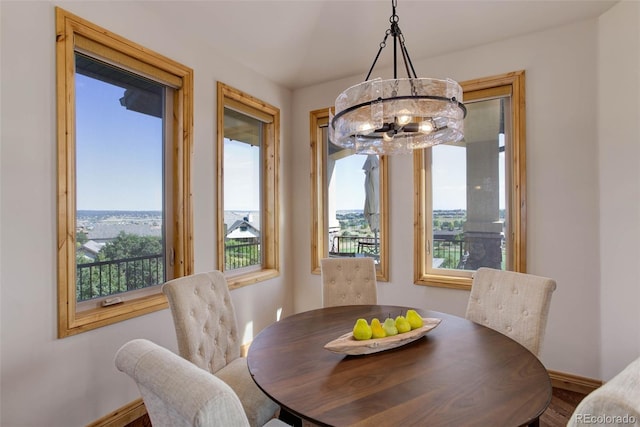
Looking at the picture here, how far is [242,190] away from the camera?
330cm

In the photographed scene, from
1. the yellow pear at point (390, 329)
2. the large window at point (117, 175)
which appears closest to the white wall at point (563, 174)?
the yellow pear at point (390, 329)

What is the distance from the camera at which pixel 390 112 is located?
1.43m

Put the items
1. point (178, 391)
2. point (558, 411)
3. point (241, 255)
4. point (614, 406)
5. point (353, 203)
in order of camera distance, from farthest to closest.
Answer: point (353, 203) < point (241, 255) < point (558, 411) < point (178, 391) < point (614, 406)

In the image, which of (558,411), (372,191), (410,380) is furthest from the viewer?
(372,191)

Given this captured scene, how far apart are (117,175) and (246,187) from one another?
1299 mm

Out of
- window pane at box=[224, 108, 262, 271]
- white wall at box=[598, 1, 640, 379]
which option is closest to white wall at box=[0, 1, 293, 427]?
window pane at box=[224, 108, 262, 271]

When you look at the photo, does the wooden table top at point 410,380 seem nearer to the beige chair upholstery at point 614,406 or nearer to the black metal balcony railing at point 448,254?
the beige chair upholstery at point 614,406

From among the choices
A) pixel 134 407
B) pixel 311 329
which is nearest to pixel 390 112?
pixel 311 329

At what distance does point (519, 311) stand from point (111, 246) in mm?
2598

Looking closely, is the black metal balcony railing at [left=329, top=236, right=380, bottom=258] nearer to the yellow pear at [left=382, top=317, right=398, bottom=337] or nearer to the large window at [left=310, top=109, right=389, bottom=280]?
the large window at [left=310, top=109, right=389, bottom=280]

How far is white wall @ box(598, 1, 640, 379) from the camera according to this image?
2.18m

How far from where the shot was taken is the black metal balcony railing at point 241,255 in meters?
3.10

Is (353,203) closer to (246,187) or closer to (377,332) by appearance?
(246,187)

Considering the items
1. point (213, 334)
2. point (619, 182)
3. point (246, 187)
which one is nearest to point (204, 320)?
point (213, 334)
